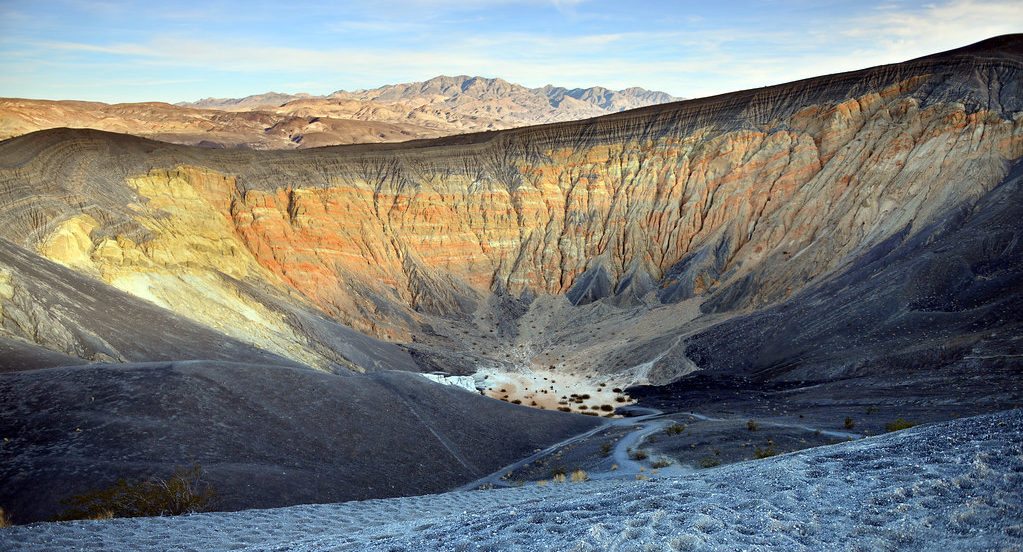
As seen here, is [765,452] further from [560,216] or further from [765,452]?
A: [560,216]

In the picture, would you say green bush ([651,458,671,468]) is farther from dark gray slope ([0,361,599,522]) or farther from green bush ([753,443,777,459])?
dark gray slope ([0,361,599,522])

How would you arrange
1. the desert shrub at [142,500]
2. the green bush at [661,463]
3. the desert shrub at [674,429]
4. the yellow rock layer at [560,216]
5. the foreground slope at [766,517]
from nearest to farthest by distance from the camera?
the foreground slope at [766,517] < the desert shrub at [142,500] < the green bush at [661,463] < the desert shrub at [674,429] < the yellow rock layer at [560,216]

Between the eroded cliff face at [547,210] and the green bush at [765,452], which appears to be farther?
the eroded cliff face at [547,210]

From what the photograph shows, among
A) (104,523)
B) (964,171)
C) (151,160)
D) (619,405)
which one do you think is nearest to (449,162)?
(151,160)

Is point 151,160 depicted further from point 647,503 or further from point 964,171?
point 964,171

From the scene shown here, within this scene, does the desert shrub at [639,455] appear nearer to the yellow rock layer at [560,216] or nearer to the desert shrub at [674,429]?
the desert shrub at [674,429]

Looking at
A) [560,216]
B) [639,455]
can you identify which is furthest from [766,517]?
[560,216]

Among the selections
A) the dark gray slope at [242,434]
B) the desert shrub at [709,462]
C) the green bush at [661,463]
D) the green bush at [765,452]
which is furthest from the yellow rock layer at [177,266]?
the green bush at [765,452]
